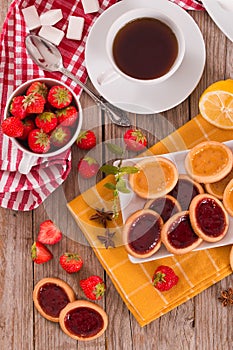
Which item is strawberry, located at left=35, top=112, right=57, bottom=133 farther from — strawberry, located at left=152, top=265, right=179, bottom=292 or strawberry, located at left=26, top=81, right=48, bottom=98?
strawberry, located at left=152, top=265, right=179, bottom=292

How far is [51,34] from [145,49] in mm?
267

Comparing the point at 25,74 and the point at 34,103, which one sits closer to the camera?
the point at 34,103

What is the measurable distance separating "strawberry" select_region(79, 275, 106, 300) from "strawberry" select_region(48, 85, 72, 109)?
1.56 ft

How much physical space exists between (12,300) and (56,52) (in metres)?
0.69

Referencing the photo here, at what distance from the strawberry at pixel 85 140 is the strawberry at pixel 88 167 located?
0.04 meters

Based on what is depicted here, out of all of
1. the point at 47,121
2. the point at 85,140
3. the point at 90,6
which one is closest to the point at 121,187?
the point at 85,140

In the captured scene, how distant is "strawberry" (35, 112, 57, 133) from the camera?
67.9 inches

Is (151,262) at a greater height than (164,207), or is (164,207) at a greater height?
(164,207)

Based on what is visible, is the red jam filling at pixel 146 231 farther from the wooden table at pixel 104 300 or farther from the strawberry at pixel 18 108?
the strawberry at pixel 18 108

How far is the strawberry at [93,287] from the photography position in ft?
5.89

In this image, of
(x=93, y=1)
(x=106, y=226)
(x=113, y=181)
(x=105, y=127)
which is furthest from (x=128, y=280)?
(x=93, y=1)

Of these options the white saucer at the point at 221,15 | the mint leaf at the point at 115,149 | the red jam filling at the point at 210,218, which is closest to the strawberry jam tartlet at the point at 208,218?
the red jam filling at the point at 210,218

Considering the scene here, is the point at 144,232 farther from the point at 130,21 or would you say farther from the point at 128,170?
the point at 130,21

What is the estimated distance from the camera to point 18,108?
5.66 feet
